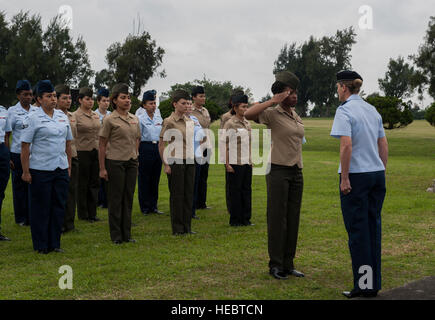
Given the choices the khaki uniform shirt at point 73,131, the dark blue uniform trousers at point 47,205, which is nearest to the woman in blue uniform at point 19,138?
the khaki uniform shirt at point 73,131

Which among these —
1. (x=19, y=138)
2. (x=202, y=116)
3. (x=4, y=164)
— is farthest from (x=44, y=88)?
(x=202, y=116)

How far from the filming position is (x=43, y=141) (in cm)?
750

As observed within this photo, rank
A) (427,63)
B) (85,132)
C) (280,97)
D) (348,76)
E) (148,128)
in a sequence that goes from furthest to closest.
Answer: (427,63)
(148,128)
(85,132)
(280,97)
(348,76)

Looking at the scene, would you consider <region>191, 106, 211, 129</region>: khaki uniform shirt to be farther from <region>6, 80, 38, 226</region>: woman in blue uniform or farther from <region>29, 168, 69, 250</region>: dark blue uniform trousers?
<region>29, 168, 69, 250</region>: dark blue uniform trousers

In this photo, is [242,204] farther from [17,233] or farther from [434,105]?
[434,105]

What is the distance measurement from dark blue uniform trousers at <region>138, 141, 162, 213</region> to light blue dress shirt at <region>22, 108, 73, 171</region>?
3685 mm

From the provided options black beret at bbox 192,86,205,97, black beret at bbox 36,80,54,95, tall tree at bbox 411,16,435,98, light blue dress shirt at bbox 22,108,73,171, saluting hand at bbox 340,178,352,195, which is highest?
tall tree at bbox 411,16,435,98

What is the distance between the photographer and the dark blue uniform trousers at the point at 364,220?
551 cm

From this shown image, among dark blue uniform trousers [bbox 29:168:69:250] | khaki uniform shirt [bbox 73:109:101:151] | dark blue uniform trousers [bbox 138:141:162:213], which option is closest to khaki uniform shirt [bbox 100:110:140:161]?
dark blue uniform trousers [bbox 29:168:69:250]

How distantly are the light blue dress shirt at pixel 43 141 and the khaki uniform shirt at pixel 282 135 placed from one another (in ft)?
9.81

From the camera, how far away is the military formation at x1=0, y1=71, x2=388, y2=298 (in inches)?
219

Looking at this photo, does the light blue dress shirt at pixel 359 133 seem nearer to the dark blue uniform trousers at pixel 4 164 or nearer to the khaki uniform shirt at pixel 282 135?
the khaki uniform shirt at pixel 282 135

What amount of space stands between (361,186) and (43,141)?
427 cm

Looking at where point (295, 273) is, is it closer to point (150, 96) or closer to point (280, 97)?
point (280, 97)
